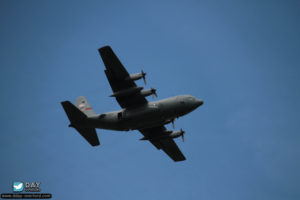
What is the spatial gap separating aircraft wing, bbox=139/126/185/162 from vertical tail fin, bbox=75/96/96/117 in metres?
5.84

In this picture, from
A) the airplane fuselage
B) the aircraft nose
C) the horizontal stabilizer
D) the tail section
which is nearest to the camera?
the tail section

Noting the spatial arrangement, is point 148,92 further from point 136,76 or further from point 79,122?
point 79,122

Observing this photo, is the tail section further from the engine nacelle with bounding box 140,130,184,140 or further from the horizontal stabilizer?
the engine nacelle with bounding box 140,130,184,140

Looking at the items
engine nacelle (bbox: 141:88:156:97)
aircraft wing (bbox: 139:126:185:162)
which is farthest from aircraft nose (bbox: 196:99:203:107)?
aircraft wing (bbox: 139:126:185:162)

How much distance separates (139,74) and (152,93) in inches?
86.3

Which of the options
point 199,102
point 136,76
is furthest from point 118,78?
point 199,102

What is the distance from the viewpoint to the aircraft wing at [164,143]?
38.8 m

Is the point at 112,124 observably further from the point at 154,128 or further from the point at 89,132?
the point at 154,128

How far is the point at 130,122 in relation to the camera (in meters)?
34.2

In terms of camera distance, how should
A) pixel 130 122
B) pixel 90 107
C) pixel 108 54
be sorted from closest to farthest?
pixel 108 54, pixel 130 122, pixel 90 107

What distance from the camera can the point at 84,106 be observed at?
3769 cm

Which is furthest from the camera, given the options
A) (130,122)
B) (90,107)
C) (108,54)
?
(90,107)

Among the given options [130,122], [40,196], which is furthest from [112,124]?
[40,196]

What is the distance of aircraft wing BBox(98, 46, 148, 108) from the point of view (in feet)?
104
